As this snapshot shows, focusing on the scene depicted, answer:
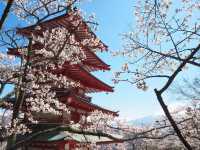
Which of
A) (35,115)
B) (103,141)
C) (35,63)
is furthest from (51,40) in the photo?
(103,141)

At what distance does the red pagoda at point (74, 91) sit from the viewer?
17.0 meters

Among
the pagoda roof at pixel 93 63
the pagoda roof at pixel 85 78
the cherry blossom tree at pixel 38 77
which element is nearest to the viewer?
the cherry blossom tree at pixel 38 77

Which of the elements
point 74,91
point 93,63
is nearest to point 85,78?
point 74,91

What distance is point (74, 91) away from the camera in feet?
66.4

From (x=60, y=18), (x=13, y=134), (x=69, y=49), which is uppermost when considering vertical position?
(x=60, y=18)

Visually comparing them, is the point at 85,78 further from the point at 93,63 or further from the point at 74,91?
the point at 93,63

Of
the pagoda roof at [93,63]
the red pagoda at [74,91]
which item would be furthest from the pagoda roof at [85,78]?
the pagoda roof at [93,63]

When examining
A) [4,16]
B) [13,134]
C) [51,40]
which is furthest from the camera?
[51,40]

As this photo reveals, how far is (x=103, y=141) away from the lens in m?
19.3

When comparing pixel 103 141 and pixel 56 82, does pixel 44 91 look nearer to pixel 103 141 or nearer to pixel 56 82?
pixel 56 82

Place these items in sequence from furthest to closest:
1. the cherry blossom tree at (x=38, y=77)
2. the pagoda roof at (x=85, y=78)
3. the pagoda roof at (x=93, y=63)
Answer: the pagoda roof at (x=93, y=63) < the pagoda roof at (x=85, y=78) < the cherry blossom tree at (x=38, y=77)

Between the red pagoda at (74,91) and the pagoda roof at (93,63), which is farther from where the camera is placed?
the pagoda roof at (93,63)

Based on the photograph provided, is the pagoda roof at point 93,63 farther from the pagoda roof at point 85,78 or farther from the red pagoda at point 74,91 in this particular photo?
the pagoda roof at point 85,78

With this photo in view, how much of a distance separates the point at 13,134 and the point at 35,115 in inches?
259
